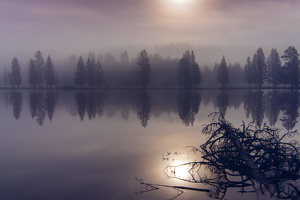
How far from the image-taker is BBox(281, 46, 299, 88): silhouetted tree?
209 ft

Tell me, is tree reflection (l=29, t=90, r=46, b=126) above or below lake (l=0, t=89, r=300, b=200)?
above

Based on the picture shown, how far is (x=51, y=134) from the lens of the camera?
380 inches

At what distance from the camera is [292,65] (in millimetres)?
64438

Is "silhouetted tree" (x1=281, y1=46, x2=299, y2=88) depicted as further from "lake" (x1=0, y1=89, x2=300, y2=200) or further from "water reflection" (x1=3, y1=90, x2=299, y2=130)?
"lake" (x1=0, y1=89, x2=300, y2=200)


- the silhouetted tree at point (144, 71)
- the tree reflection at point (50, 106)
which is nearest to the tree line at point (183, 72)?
the silhouetted tree at point (144, 71)

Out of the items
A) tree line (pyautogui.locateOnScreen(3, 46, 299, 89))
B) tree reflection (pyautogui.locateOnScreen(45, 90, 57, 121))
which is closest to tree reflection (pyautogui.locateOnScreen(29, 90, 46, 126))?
tree reflection (pyautogui.locateOnScreen(45, 90, 57, 121))

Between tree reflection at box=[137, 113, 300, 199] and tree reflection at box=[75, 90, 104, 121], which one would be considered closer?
tree reflection at box=[137, 113, 300, 199]

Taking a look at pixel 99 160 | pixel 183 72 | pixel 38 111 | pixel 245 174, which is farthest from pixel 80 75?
pixel 245 174

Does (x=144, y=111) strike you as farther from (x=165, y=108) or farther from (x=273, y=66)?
(x=273, y=66)

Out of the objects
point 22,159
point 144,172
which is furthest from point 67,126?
point 144,172

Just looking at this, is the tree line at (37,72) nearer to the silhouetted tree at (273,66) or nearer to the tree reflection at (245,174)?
the silhouetted tree at (273,66)

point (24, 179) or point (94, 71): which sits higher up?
point (94, 71)

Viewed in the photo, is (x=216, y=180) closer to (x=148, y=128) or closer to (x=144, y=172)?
(x=144, y=172)

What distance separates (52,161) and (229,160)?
476cm
